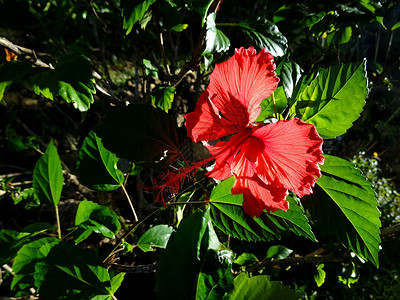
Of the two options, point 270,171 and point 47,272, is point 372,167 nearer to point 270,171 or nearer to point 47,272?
point 270,171

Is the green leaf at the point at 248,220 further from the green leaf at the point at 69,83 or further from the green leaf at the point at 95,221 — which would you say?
the green leaf at the point at 69,83

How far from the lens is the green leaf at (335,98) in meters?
0.62

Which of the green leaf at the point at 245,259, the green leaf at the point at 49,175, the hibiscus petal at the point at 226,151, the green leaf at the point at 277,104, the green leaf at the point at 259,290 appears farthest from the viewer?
the green leaf at the point at 245,259

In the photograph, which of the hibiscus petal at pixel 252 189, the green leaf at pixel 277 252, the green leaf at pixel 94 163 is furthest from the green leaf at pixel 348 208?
the green leaf at pixel 94 163

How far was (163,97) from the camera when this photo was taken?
84cm

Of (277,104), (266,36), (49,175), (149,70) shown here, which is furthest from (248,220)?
(149,70)

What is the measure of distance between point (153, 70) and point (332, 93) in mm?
880

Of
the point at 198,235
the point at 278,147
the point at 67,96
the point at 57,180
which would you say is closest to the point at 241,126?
the point at 278,147

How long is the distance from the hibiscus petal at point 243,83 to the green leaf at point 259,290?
28 cm

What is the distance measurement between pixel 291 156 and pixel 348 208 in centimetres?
22

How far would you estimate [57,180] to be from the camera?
937mm

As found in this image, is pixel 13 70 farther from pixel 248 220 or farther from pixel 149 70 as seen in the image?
pixel 248 220

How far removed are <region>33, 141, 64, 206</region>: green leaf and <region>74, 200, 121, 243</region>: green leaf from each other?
0.13 meters

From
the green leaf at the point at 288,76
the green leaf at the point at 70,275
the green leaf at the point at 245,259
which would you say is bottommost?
the green leaf at the point at 245,259
